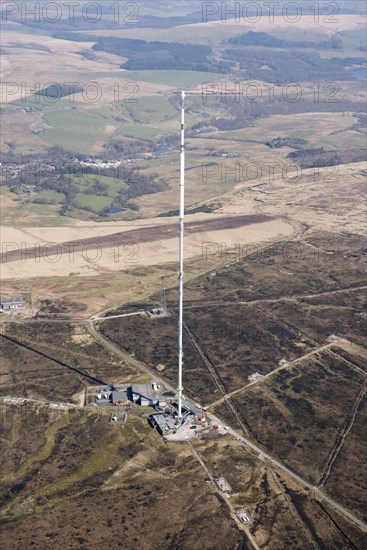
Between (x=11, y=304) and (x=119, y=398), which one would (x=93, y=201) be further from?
(x=119, y=398)

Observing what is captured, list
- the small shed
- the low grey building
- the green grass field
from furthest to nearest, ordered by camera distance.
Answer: the green grass field → the low grey building → the small shed

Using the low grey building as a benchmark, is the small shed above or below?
above

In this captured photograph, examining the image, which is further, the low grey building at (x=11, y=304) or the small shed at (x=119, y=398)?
the low grey building at (x=11, y=304)

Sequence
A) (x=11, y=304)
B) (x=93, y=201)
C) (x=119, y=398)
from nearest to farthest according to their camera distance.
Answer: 1. (x=119, y=398)
2. (x=11, y=304)
3. (x=93, y=201)

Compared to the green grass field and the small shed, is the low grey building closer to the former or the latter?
the small shed

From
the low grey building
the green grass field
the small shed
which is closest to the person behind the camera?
the small shed

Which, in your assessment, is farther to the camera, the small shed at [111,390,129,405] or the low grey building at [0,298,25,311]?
the low grey building at [0,298,25,311]

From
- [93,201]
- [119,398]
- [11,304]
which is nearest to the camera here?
[119,398]

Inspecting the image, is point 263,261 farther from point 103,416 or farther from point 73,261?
point 103,416

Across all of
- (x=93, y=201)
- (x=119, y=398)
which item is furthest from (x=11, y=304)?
(x=93, y=201)

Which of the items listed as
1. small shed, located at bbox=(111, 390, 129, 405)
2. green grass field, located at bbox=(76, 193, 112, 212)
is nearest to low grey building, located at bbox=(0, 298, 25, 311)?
small shed, located at bbox=(111, 390, 129, 405)

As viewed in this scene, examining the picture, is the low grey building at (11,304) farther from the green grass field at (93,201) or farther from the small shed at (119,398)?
the green grass field at (93,201)

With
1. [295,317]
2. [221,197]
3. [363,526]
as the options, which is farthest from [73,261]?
[363,526]

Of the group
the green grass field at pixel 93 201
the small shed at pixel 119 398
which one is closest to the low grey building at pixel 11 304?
the small shed at pixel 119 398
